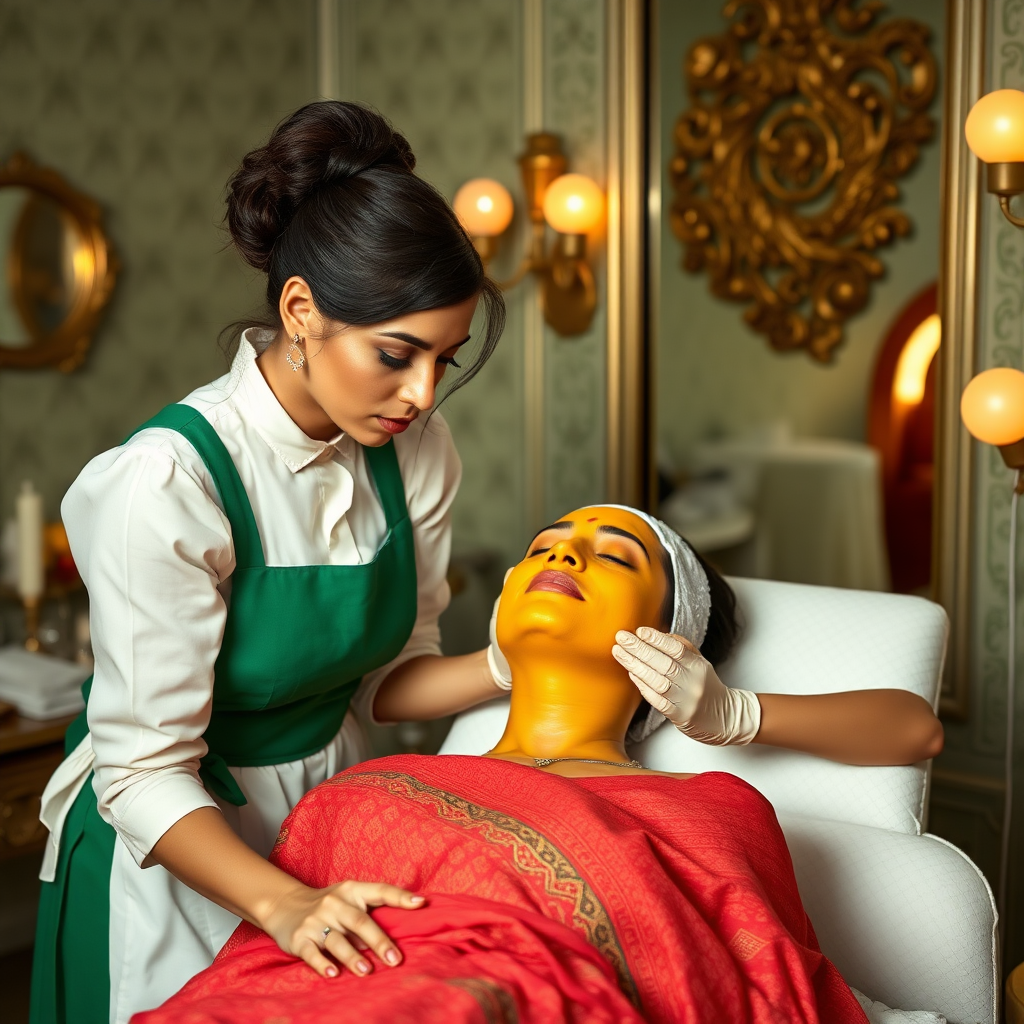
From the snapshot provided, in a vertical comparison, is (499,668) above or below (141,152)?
below

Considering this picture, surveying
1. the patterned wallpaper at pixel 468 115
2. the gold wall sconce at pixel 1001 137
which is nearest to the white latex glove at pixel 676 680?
the gold wall sconce at pixel 1001 137

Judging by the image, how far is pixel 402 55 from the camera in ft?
10.8

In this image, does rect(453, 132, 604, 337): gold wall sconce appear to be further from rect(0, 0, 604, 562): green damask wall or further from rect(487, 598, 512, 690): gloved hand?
rect(487, 598, 512, 690): gloved hand

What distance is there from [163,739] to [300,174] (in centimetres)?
69

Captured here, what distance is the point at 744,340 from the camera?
2.73m

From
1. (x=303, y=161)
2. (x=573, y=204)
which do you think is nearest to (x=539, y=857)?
(x=303, y=161)

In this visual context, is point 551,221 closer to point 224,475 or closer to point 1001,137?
point 1001,137

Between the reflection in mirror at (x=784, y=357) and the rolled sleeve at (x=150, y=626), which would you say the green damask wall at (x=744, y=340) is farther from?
the rolled sleeve at (x=150, y=626)

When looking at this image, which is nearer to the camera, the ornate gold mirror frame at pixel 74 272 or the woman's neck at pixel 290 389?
the woman's neck at pixel 290 389

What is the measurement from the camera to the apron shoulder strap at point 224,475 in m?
1.31

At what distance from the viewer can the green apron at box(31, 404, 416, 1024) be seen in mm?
1348

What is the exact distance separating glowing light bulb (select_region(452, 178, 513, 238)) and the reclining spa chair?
1.41m

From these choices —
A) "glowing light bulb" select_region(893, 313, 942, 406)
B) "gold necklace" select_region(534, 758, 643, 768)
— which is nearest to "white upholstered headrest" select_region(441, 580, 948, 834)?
"gold necklace" select_region(534, 758, 643, 768)

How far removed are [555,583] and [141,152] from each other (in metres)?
2.16
